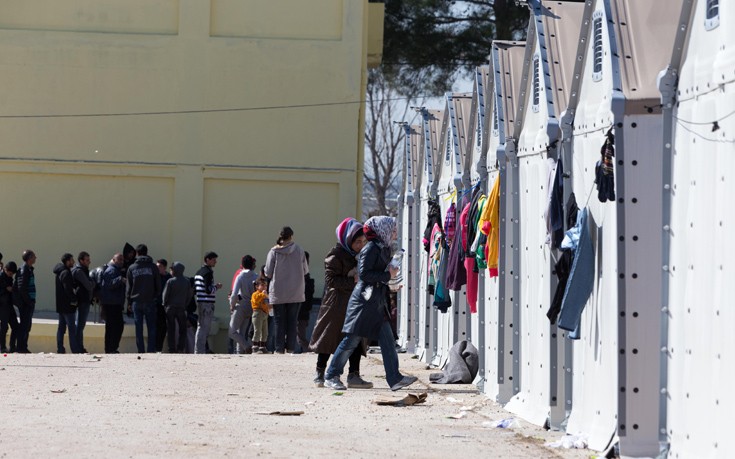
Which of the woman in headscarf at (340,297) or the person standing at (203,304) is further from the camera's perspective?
the person standing at (203,304)

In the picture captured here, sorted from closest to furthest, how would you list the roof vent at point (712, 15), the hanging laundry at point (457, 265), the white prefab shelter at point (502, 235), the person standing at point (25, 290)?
the roof vent at point (712, 15), the white prefab shelter at point (502, 235), the hanging laundry at point (457, 265), the person standing at point (25, 290)

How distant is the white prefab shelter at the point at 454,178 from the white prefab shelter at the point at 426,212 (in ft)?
0.70

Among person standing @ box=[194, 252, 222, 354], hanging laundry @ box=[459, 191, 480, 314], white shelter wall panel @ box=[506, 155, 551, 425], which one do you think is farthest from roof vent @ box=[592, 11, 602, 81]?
person standing @ box=[194, 252, 222, 354]

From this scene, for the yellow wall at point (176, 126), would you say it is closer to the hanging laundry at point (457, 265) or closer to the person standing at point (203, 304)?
the person standing at point (203, 304)

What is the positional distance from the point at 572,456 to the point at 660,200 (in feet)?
5.50

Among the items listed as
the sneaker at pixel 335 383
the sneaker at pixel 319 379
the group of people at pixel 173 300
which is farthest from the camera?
the group of people at pixel 173 300

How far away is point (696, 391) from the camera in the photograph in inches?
263

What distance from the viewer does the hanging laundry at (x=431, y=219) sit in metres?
15.5

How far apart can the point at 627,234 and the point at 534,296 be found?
2592 mm

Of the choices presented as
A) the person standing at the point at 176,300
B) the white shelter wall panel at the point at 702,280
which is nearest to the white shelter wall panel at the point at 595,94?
the white shelter wall panel at the point at 702,280

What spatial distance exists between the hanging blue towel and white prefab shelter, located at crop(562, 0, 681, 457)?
0.05m

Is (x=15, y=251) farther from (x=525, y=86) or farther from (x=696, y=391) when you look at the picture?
(x=696, y=391)

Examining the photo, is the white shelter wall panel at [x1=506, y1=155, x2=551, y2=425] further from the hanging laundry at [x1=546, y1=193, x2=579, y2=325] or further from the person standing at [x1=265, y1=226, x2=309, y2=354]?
the person standing at [x1=265, y1=226, x2=309, y2=354]

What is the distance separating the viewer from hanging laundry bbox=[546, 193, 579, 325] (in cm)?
871
